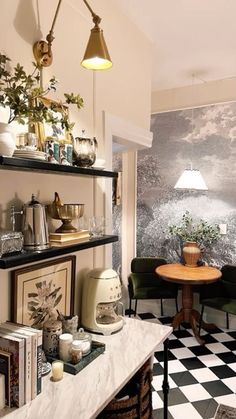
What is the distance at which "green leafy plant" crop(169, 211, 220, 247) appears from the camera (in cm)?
367

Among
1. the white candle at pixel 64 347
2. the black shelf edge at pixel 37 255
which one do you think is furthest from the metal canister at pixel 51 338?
the black shelf edge at pixel 37 255

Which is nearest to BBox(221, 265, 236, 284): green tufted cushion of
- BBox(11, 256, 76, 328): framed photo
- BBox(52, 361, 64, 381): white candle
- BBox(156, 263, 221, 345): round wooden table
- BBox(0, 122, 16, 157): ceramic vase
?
BBox(156, 263, 221, 345): round wooden table

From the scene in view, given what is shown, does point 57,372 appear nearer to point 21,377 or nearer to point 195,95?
point 21,377

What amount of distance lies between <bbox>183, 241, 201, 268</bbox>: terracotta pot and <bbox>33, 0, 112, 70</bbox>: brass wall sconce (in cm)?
243

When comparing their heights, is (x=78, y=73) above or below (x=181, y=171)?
above

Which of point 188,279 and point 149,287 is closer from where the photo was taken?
point 188,279

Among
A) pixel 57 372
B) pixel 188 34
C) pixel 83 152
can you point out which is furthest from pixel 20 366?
pixel 188 34

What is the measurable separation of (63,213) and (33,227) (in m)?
0.20

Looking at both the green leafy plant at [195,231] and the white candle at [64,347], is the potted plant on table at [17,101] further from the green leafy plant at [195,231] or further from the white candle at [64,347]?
the green leafy plant at [195,231]

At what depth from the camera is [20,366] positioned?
1.26 m

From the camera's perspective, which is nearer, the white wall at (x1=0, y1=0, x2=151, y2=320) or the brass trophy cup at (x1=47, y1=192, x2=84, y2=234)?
the white wall at (x1=0, y1=0, x2=151, y2=320)

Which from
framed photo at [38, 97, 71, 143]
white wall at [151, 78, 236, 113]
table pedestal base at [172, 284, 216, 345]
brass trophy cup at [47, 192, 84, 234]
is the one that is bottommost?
table pedestal base at [172, 284, 216, 345]

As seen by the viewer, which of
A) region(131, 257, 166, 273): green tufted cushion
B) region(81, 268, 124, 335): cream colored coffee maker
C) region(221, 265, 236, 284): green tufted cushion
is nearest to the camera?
region(81, 268, 124, 335): cream colored coffee maker

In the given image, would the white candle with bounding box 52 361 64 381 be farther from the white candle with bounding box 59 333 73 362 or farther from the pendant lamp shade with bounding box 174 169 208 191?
the pendant lamp shade with bounding box 174 169 208 191
